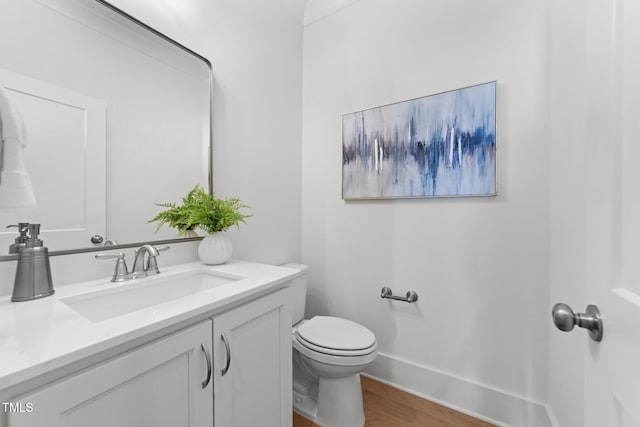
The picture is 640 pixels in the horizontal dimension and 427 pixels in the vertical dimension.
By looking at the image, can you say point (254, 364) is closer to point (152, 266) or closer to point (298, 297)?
point (152, 266)

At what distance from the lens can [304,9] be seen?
2047 millimetres

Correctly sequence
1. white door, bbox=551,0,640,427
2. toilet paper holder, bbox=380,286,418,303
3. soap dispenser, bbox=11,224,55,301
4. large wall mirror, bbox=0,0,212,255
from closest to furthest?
white door, bbox=551,0,640,427 < soap dispenser, bbox=11,224,55,301 < large wall mirror, bbox=0,0,212,255 < toilet paper holder, bbox=380,286,418,303

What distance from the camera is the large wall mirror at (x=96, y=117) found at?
2.88 ft

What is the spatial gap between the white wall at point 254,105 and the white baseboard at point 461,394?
3.19ft

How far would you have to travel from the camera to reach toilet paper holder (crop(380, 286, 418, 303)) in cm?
160

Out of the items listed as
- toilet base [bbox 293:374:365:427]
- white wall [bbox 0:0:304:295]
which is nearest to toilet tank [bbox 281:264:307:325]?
white wall [bbox 0:0:304:295]

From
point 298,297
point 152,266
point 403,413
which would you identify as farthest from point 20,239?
point 403,413

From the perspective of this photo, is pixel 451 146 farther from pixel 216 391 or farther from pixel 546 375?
pixel 216 391

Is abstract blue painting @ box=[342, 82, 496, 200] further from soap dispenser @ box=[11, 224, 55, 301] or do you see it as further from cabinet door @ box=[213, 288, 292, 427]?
soap dispenser @ box=[11, 224, 55, 301]

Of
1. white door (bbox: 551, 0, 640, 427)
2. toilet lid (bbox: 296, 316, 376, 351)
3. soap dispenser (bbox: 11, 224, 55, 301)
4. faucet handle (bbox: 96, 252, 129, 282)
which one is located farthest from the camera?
toilet lid (bbox: 296, 316, 376, 351)

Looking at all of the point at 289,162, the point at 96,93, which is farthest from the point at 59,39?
the point at 289,162

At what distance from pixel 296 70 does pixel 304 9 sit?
1.59 ft

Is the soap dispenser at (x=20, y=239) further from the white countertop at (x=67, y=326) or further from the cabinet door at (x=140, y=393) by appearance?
the cabinet door at (x=140, y=393)

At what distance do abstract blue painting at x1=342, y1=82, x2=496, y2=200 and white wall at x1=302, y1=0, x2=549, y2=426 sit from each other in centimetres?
6
